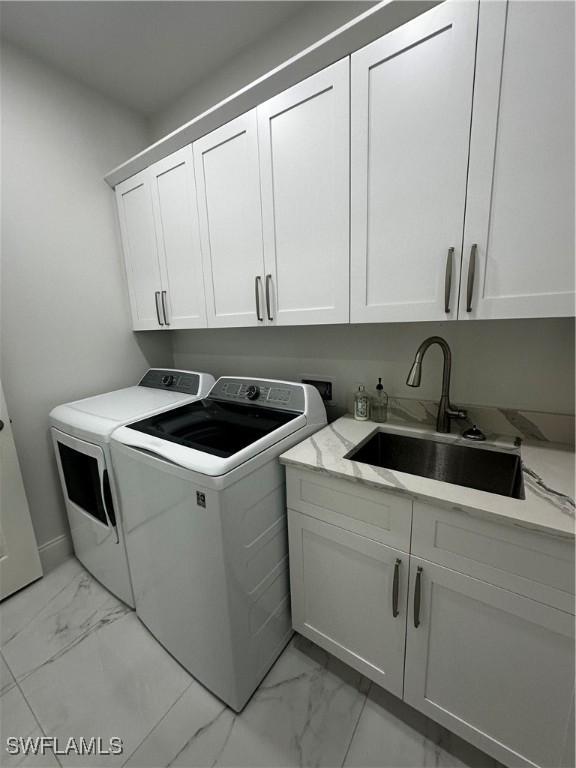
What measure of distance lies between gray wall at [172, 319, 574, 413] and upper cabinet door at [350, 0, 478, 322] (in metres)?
0.36

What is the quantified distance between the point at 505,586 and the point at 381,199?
47.9 inches

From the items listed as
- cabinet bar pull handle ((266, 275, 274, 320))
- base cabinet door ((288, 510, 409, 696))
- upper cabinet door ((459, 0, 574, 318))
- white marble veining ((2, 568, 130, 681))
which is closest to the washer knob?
cabinet bar pull handle ((266, 275, 274, 320))

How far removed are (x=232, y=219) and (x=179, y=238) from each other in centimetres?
39

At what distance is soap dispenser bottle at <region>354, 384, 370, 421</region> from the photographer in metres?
1.49

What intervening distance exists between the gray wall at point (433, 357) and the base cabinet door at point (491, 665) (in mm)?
732

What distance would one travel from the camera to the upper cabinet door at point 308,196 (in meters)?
1.10

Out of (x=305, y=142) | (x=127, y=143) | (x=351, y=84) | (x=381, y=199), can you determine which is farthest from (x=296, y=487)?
(x=127, y=143)

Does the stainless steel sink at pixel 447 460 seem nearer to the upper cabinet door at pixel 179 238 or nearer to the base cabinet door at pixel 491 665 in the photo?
the base cabinet door at pixel 491 665

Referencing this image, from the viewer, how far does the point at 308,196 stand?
1.19 metres

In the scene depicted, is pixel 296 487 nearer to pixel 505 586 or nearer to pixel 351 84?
pixel 505 586

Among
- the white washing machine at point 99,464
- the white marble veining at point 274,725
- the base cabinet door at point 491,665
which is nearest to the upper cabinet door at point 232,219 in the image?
the white washing machine at point 99,464

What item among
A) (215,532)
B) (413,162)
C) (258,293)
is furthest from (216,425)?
(413,162)

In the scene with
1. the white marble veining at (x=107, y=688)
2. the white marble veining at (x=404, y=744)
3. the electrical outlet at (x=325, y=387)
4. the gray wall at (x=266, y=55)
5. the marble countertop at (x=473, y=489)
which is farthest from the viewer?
the electrical outlet at (x=325, y=387)

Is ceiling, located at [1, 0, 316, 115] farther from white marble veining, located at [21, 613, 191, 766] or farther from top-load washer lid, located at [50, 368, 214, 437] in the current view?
white marble veining, located at [21, 613, 191, 766]
